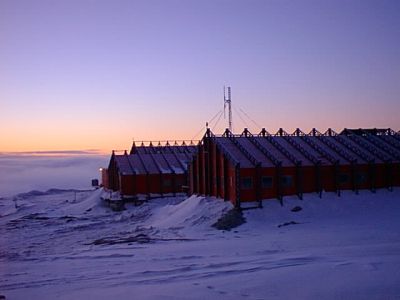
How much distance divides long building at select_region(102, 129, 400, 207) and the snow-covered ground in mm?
1143

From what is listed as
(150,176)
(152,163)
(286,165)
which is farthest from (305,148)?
(152,163)

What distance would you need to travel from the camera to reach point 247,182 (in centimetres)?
3534

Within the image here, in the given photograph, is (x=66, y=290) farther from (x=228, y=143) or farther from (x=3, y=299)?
(x=228, y=143)

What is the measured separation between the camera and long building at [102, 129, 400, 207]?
3584 cm

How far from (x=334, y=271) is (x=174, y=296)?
5.97 meters

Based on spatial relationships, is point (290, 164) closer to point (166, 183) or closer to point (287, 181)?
point (287, 181)

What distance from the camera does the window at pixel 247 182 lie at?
35.2m

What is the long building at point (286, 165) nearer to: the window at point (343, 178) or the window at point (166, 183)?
the window at point (343, 178)

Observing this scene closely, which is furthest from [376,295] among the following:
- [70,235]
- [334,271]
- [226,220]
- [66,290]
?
[70,235]

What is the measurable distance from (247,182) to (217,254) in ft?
45.8

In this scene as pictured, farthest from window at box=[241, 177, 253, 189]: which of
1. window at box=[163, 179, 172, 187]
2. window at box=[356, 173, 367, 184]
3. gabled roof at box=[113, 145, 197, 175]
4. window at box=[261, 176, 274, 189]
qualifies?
window at box=[163, 179, 172, 187]

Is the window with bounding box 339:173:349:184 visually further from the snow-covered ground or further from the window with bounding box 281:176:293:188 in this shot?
the window with bounding box 281:176:293:188

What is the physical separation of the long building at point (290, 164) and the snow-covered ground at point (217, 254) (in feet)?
3.75

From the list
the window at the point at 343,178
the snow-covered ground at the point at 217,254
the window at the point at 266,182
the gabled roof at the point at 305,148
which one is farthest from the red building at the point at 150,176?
the window at the point at 343,178
